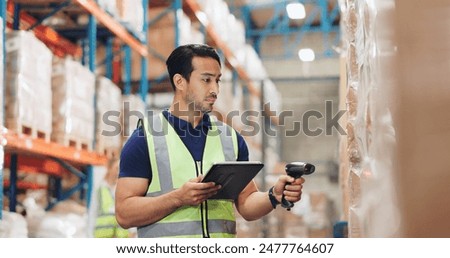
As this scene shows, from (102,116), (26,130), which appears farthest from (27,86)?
(102,116)

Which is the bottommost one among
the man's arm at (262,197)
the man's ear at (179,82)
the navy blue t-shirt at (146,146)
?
the man's arm at (262,197)

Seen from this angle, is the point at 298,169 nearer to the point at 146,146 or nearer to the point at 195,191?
the point at 195,191

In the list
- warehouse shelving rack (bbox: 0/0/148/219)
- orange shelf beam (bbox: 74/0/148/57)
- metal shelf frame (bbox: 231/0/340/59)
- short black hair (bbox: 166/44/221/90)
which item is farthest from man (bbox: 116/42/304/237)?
metal shelf frame (bbox: 231/0/340/59)

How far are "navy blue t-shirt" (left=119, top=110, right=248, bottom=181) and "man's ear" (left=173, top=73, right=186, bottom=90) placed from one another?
3.8 inches

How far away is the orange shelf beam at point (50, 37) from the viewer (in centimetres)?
444

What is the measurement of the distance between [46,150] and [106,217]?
0.56 meters

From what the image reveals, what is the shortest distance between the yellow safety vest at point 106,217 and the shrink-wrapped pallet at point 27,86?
0.51 meters

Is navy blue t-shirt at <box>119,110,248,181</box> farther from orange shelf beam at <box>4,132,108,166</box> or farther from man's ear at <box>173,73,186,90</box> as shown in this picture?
orange shelf beam at <box>4,132,108,166</box>

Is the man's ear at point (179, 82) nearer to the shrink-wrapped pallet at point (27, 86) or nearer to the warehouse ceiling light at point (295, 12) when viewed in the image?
the shrink-wrapped pallet at point (27, 86)

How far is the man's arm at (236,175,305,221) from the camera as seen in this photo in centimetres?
211

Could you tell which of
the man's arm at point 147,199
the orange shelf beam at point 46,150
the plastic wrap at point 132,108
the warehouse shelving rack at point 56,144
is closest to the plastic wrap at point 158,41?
the warehouse shelving rack at point 56,144
